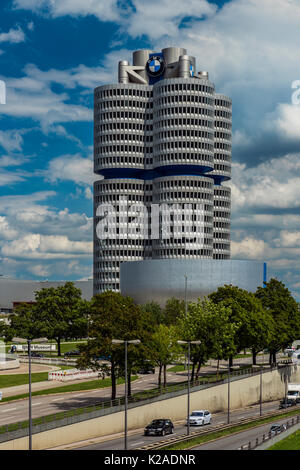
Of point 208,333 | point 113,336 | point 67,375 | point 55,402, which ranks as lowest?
point 55,402

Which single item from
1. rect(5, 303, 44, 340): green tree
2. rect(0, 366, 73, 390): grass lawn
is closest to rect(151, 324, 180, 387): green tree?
rect(0, 366, 73, 390): grass lawn

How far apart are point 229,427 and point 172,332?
2602 centimetres

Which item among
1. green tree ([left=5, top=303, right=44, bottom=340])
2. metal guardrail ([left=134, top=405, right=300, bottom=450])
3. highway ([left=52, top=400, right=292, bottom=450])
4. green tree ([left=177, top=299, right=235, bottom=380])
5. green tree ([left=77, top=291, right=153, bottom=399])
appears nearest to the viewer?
metal guardrail ([left=134, top=405, right=300, bottom=450])

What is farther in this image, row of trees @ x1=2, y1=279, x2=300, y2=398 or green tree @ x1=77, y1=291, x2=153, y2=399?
row of trees @ x1=2, y1=279, x2=300, y2=398

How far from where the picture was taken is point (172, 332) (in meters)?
103

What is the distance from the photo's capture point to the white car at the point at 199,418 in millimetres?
81562

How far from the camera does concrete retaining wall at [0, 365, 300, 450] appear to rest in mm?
66062

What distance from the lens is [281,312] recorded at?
135625mm

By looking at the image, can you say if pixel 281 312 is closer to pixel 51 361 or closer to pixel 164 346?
pixel 164 346

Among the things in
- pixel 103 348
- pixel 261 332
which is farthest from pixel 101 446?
pixel 261 332

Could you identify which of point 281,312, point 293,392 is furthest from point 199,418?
point 281,312

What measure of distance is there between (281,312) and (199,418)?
57759 mm

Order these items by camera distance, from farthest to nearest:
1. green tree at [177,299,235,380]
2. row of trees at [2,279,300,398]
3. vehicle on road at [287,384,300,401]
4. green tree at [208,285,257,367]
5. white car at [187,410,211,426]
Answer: vehicle on road at [287,384,300,401]
green tree at [208,285,257,367]
green tree at [177,299,235,380]
row of trees at [2,279,300,398]
white car at [187,410,211,426]

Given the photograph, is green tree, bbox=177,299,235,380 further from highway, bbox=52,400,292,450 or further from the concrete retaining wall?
highway, bbox=52,400,292,450
